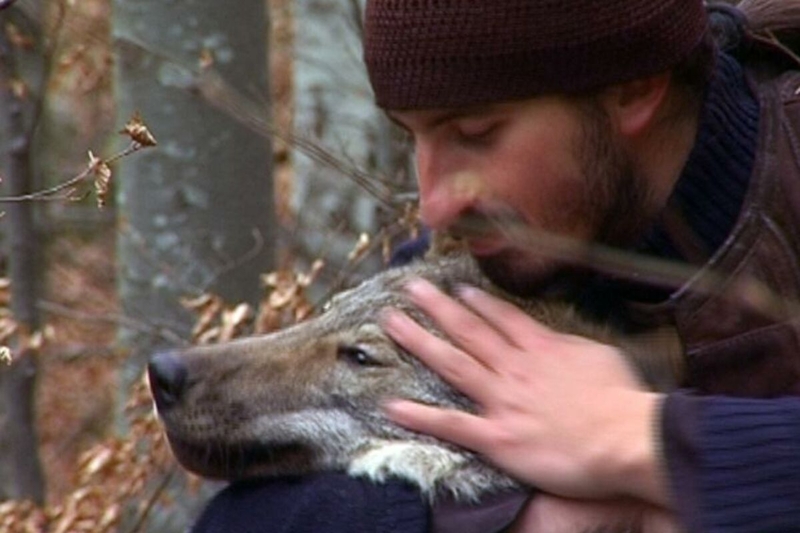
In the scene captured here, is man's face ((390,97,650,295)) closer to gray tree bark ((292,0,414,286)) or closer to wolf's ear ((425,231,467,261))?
wolf's ear ((425,231,467,261))

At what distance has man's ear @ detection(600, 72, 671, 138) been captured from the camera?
14.4 feet

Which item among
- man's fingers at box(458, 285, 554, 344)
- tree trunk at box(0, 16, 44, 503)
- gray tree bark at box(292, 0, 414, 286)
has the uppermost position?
man's fingers at box(458, 285, 554, 344)

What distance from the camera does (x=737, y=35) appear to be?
477 cm

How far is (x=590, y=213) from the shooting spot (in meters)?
4.33

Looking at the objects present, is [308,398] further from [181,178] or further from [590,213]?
[181,178]

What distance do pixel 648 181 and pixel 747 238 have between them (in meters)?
0.28

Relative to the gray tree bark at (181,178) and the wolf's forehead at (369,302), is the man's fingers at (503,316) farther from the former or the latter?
the gray tree bark at (181,178)

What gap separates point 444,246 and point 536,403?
60cm

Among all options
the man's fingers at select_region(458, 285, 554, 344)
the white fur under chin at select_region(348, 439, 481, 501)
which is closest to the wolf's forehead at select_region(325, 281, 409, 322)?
the man's fingers at select_region(458, 285, 554, 344)

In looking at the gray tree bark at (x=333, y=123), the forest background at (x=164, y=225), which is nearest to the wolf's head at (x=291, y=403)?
the forest background at (x=164, y=225)

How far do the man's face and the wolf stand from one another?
0.49ft

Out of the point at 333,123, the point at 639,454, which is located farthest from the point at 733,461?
the point at 333,123

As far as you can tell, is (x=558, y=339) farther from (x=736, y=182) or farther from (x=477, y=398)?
(x=736, y=182)

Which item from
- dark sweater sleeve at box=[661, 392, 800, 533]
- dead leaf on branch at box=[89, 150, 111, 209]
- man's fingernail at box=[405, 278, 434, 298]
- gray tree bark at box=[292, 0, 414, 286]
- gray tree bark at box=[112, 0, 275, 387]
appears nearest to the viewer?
dark sweater sleeve at box=[661, 392, 800, 533]
